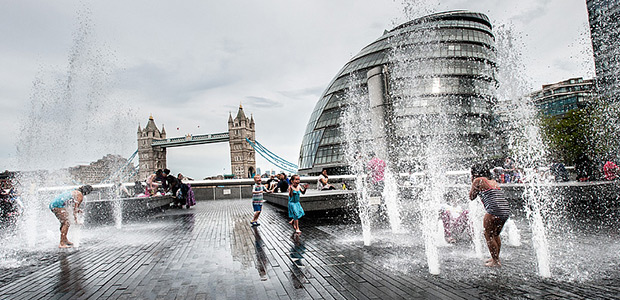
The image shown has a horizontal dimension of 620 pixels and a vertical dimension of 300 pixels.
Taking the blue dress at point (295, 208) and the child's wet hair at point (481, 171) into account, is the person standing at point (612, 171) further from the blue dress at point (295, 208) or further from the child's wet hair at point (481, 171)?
the blue dress at point (295, 208)

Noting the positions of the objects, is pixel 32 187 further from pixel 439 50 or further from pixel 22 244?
pixel 439 50

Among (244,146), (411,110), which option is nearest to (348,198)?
(411,110)

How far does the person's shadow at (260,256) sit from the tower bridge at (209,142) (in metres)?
133

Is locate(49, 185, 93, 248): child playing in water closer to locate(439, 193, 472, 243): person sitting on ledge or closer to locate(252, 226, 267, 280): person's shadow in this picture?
locate(252, 226, 267, 280): person's shadow

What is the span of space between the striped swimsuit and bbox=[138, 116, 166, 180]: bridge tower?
490ft

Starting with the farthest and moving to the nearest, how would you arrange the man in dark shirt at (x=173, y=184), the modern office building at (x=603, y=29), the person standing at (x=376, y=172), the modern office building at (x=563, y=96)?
the modern office building at (x=563, y=96) < the man in dark shirt at (x=173, y=184) < the modern office building at (x=603, y=29) < the person standing at (x=376, y=172)

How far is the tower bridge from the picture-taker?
460 ft

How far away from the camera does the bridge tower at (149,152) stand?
143000mm

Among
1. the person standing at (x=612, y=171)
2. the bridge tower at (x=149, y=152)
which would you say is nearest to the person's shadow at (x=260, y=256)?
the person standing at (x=612, y=171)

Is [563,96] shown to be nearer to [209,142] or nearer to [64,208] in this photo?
[64,208]

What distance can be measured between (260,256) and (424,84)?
40820mm

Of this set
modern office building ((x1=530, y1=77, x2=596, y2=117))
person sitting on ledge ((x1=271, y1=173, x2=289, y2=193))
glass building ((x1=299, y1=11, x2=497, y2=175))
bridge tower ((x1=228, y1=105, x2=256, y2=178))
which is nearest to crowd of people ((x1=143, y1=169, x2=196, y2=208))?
person sitting on ledge ((x1=271, y1=173, x2=289, y2=193))

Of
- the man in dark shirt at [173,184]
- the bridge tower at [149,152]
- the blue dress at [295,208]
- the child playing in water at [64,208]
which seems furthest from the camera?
the bridge tower at [149,152]

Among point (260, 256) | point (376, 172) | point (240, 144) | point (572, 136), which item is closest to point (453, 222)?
point (260, 256)
